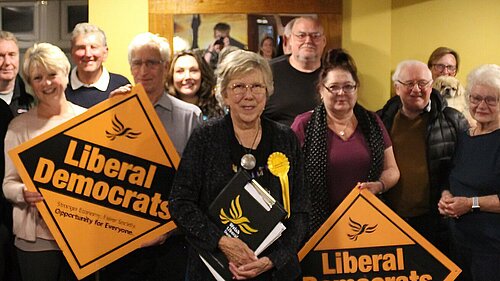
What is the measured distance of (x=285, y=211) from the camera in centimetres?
250

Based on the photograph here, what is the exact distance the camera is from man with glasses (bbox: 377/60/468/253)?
3408 mm

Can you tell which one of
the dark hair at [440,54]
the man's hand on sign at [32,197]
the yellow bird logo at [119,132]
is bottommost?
the man's hand on sign at [32,197]

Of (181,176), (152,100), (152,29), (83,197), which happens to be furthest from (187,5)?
(181,176)

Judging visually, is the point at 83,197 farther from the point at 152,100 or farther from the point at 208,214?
the point at 208,214

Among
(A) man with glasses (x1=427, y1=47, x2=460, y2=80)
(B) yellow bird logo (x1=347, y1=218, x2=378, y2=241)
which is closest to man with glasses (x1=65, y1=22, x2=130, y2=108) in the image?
(B) yellow bird logo (x1=347, y1=218, x2=378, y2=241)

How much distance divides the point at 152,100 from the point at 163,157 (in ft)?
0.98

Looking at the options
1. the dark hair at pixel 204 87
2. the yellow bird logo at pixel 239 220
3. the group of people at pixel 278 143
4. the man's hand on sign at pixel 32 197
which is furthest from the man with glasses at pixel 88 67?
the yellow bird logo at pixel 239 220

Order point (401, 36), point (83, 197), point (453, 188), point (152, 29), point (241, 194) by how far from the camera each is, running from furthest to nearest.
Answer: point (401, 36), point (152, 29), point (453, 188), point (83, 197), point (241, 194)

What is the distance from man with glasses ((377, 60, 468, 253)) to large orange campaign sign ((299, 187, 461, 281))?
17.9 inches

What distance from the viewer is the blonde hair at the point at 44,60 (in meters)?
2.96

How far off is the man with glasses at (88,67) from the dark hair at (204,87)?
0.28m

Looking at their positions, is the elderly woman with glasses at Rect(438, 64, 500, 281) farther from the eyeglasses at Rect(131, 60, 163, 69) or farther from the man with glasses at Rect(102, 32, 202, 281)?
the eyeglasses at Rect(131, 60, 163, 69)

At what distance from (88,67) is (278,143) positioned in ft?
4.16

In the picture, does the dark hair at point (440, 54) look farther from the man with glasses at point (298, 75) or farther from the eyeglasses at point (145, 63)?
the eyeglasses at point (145, 63)
